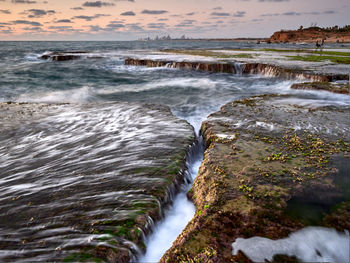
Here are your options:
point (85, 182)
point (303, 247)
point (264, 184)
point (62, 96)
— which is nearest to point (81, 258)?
point (85, 182)

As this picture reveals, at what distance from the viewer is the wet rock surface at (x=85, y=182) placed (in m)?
4.01

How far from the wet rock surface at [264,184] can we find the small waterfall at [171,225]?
0.32 metres

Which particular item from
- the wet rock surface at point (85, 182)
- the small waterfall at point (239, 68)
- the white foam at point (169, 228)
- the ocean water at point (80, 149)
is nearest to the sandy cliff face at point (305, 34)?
the small waterfall at point (239, 68)

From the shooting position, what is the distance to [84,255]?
148 inches

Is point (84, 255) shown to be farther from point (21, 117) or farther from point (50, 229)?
point (21, 117)

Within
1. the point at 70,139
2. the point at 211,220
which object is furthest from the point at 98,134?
the point at 211,220

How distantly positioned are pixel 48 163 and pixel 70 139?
1891mm

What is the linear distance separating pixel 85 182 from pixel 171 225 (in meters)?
2.42

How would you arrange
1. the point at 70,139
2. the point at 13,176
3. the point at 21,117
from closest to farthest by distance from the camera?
the point at 13,176, the point at 70,139, the point at 21,117

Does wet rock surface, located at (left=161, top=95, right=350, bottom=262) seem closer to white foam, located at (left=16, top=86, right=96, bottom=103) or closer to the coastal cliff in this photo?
white foam, located at (left=16, top=86, right=96, bottom=103)

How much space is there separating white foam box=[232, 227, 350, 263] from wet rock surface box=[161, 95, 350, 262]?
11 centimetres

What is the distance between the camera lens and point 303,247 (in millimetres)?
3672

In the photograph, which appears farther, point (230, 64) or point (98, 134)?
point (230, 64)

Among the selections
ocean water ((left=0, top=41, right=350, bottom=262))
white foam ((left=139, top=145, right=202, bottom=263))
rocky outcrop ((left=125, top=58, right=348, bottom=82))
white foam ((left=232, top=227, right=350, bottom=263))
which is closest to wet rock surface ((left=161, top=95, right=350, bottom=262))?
white foam ((left=232, top=227, right=350, bottom=263))
